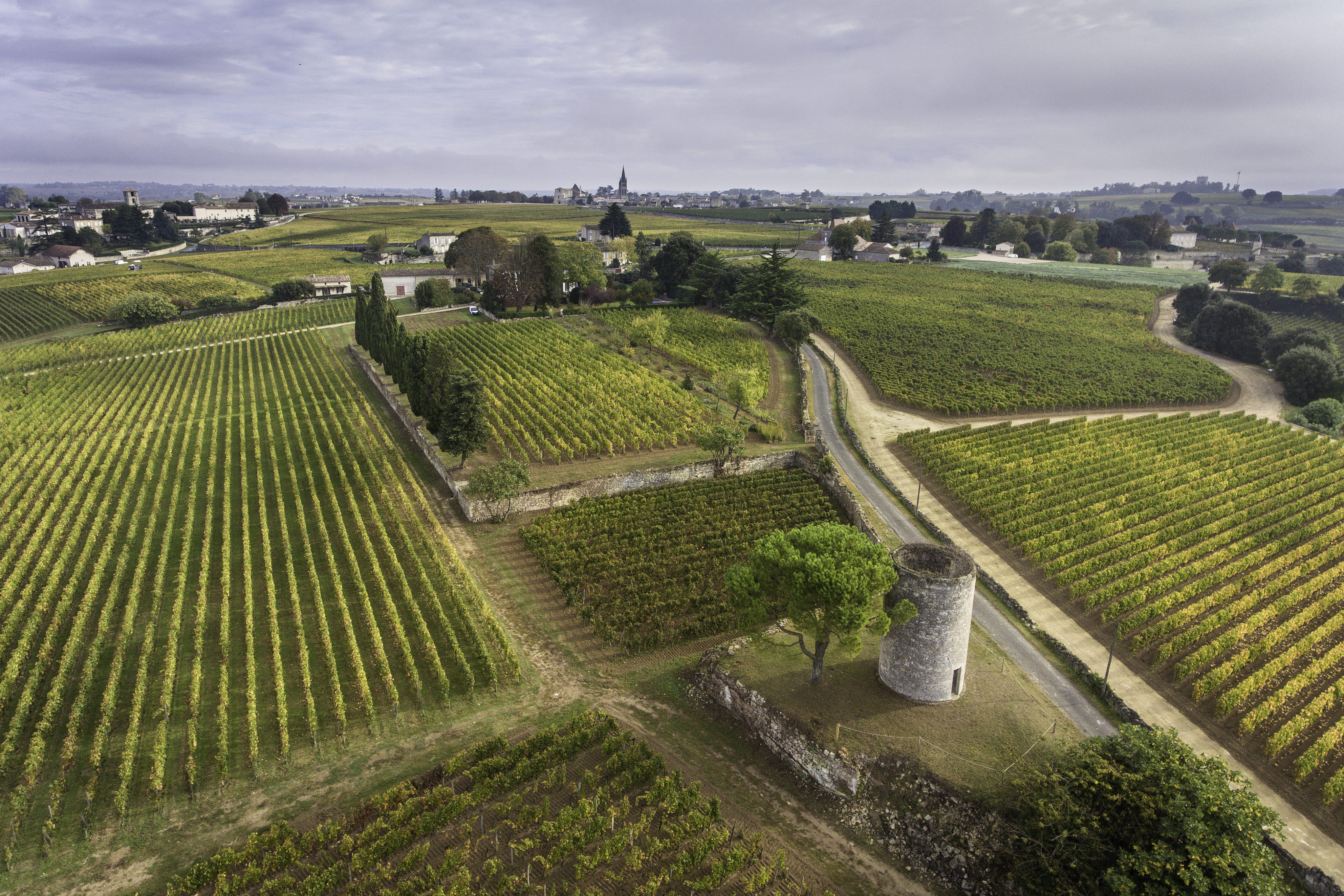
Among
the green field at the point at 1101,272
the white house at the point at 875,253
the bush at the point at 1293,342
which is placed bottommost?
the bush at the point at 1293,342

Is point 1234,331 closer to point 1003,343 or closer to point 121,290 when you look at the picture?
point 1003,343

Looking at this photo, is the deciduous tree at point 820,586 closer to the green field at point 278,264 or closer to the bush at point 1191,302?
the bush at point 1191,302

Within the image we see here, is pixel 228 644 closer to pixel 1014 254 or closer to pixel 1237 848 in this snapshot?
pixel 1237 848

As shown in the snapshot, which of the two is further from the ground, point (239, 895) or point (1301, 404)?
point (1301, 404)

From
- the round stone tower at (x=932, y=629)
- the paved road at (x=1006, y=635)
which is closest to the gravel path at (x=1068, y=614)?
the paved road at (x=1006, y=635)

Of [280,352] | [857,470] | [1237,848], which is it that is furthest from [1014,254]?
[1237,848]

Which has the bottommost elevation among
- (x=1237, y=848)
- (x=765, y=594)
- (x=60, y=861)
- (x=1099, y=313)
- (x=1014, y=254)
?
(x=60, y=861)

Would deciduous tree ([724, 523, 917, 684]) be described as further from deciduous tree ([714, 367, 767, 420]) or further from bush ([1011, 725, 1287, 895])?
deciduous tree ([714, 367, 767, 420])
